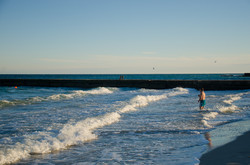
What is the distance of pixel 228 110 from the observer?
43.0ft

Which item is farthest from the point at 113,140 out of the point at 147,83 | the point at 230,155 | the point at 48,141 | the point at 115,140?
the point at 147,83

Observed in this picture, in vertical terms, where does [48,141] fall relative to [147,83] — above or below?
below

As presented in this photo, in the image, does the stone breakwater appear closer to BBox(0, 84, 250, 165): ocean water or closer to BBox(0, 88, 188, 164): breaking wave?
BBox(0, 84, 250, 165): ocean water

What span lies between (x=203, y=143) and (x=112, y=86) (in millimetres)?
32113

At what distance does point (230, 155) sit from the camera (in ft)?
17.7

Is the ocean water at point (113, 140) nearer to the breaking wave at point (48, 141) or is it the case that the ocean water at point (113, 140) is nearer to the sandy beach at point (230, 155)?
the breaking wave at point (48, 141)

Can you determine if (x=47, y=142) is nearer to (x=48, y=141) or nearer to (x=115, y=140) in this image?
(x=48, y=141)

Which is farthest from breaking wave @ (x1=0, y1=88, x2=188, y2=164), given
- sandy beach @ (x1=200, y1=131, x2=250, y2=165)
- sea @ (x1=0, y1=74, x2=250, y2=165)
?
sandy beach @ (x1=200, y1=131, x2=250, y2=165)

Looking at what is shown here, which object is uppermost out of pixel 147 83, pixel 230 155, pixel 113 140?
pixel 147 83

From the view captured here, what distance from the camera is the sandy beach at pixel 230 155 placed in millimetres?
5000

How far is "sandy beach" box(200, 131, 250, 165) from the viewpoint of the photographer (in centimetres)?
500

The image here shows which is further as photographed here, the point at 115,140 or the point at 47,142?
the point at 115,140

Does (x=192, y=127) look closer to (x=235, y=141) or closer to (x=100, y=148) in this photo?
(x=235, y=141)

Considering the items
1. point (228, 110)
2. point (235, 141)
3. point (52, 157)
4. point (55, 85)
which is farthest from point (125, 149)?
point (55, 85)
